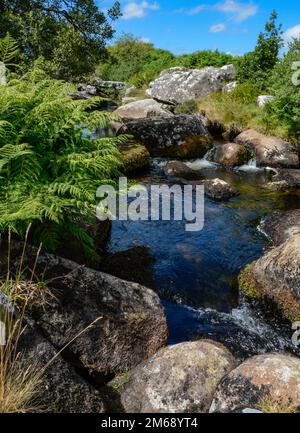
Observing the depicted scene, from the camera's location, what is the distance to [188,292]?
6172 mm

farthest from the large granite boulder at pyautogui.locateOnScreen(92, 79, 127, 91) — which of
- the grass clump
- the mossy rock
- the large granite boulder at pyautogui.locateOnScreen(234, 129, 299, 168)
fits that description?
the grass clump

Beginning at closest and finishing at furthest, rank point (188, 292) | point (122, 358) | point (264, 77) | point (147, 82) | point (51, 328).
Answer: point (51, 328)
point (122, 358)
point (188, 292)
point (264, 77)
point (147, 82)

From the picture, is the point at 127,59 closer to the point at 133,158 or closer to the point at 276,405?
the point at 133,158

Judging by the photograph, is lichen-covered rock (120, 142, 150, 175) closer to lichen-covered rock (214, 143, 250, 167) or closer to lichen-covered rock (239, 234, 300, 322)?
lichen-covered rock (214, 143, 250, 167)

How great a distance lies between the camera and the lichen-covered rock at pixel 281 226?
772 centimetres

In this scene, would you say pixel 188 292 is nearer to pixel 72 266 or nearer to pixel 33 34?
pixel 72 266

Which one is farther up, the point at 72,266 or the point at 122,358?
the point at 72,266

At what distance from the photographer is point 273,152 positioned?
13688mm

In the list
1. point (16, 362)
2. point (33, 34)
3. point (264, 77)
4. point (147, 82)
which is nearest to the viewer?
point (16, 362)

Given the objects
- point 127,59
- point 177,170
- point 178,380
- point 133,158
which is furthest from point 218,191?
point 127,59

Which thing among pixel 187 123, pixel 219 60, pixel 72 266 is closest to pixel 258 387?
pixel 72 266

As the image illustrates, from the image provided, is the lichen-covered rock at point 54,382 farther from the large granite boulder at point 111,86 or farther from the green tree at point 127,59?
the green tree at point 127,59

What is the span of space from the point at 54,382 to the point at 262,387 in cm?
166

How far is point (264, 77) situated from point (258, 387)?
62.9 feet
